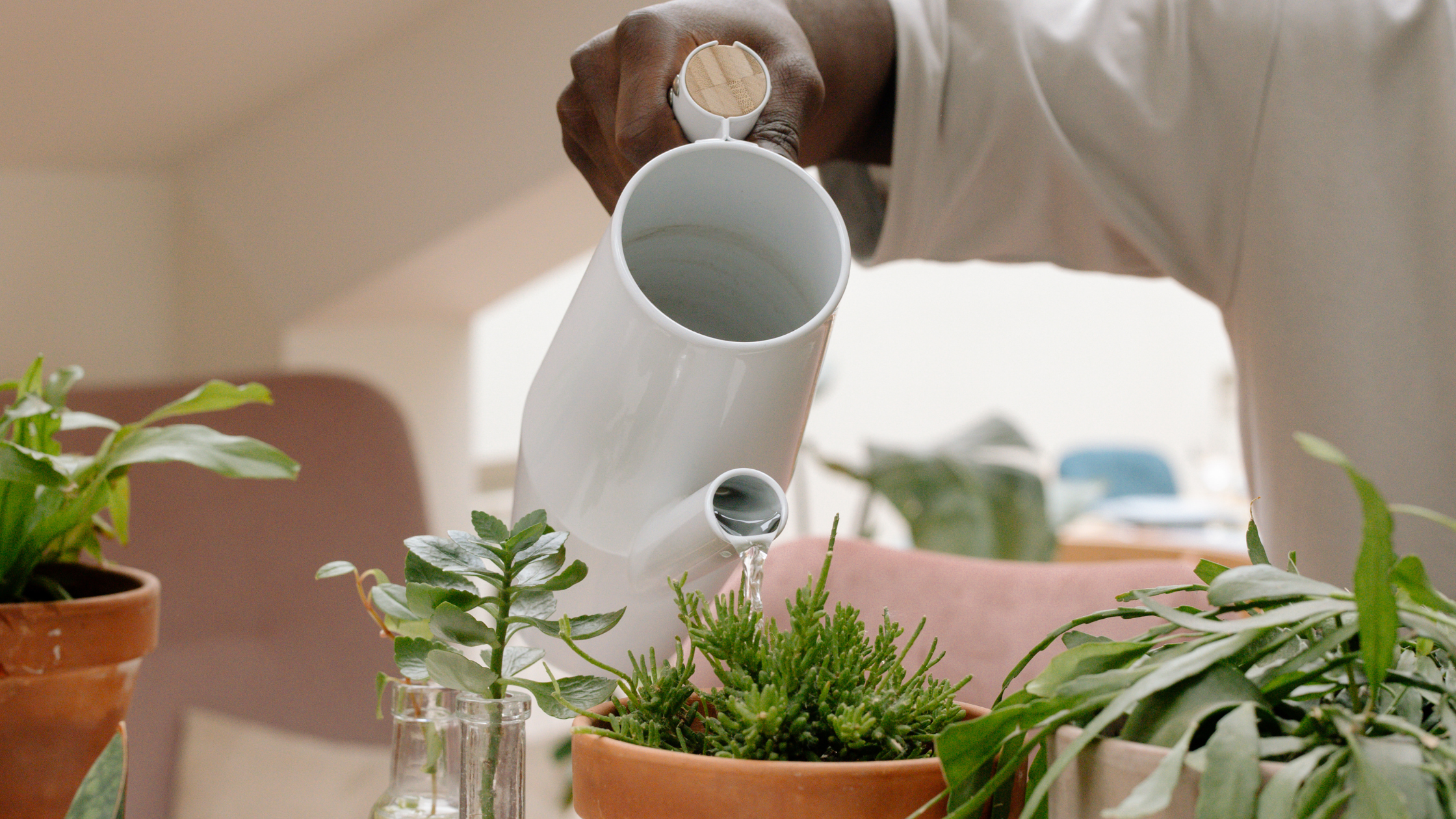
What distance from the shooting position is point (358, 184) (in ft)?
5.45

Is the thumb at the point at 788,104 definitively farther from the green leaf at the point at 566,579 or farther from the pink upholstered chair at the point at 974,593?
the pink upholstered chair at the point at 974,593

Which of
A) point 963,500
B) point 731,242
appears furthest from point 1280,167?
point 963,500

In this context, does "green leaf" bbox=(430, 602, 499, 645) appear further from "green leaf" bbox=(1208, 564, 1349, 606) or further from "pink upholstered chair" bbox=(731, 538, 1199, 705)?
"pink upholstered chair" bbox=(731, 538, 1199, 705)

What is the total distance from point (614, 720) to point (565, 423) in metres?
0.14

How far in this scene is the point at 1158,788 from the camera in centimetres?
24

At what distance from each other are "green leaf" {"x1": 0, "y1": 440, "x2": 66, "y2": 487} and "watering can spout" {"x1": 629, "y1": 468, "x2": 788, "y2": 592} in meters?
0.25

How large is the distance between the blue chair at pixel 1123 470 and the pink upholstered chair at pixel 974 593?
3.46 m

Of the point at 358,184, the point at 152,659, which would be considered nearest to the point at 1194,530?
the point at 358,184

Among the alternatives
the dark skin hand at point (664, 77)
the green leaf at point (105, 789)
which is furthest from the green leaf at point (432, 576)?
the dark skin hand at point (664, 77)

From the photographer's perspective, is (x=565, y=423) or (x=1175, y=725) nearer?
(x=1175, y=725)

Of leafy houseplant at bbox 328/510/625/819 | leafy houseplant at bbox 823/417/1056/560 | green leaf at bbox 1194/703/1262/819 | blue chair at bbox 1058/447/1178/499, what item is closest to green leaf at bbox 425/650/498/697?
leafy houseplant at bbox 328/510/625/819

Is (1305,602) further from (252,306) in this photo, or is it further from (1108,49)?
(252,306)

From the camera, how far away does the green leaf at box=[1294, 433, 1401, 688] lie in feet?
0.82

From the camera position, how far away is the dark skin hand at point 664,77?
487 millimetres
